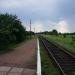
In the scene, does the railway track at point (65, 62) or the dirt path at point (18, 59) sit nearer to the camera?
the railway track at point (65, 62)

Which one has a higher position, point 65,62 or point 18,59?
point 18,59

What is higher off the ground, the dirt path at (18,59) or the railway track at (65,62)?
the dirt path at (18,59)

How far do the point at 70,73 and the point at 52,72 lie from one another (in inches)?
37.0

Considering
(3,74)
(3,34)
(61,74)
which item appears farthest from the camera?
(3,34)

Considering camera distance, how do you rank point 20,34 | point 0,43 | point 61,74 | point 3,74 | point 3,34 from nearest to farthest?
point 3,74 → point 61,74 → point 3,34 → point 0,43 → point 20,34

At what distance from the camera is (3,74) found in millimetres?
9688

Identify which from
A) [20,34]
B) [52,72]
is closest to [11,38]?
[52,72]

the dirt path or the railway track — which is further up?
the dirt path

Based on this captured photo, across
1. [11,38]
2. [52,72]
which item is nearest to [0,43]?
[11,38]

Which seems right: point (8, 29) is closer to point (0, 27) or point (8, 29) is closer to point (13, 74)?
point (0, 27)

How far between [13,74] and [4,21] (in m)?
14.6

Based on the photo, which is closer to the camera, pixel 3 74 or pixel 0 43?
pixel 3 74

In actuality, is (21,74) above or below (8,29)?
below

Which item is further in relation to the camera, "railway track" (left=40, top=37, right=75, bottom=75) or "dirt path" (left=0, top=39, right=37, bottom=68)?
"dirt path" (left=0, top=39, right=37, bottom=68)
